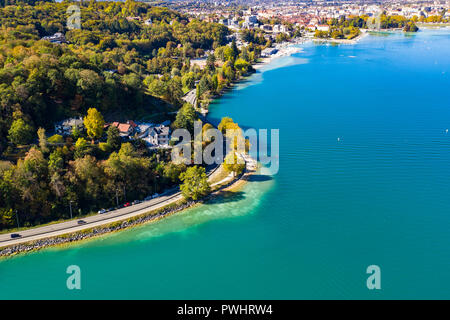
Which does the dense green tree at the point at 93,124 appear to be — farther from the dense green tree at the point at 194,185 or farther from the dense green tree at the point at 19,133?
the dense green tree at the point at 194,185

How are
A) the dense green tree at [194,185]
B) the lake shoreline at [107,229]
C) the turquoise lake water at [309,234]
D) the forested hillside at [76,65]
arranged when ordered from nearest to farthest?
the turquoise lake water at [309,234] → the lake shoreline at [107,229] → the dense green tree at [194,185] → the forested hillside at [76,65]

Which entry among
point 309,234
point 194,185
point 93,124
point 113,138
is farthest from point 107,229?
point 309,234

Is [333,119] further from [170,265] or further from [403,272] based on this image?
[170,265]

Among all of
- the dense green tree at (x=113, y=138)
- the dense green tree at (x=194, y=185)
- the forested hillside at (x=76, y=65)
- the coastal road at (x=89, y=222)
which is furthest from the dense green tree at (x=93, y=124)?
the dense green tree at (x=194, y=185)

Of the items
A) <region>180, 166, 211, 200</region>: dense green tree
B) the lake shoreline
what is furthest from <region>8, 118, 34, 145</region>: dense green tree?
<region>180, 166, 211, 200</region>: dense green tree

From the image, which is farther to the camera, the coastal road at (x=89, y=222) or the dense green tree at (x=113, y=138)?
the dense green tree at (x=113, y=138)

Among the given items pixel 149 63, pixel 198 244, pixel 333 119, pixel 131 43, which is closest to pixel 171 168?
pixel 198 244
